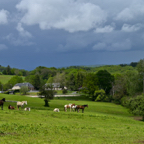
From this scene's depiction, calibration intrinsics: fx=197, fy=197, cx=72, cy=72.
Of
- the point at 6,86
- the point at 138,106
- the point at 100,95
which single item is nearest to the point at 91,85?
the point at 100,95

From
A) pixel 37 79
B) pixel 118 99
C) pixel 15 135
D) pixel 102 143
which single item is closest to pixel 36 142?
pixel 15 135

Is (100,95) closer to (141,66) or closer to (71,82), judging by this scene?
(141,66)

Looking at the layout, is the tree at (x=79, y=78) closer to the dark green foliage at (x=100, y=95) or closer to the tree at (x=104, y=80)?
the tree at (x=104, y=80)

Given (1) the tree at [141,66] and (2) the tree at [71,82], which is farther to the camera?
(2) the tree at [71,82]

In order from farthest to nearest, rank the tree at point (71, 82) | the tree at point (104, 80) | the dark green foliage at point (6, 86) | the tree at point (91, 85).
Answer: the dark green foliage at point (6, 86) → the tree at point (71, 82) → the tree at point (104, 80) → the tree at point (91, 85)

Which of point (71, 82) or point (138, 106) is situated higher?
point (71, 82)

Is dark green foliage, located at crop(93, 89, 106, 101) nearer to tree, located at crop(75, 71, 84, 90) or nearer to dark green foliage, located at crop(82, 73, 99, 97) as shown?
dark green foliage, located at crop(82, 73, 99, 97)

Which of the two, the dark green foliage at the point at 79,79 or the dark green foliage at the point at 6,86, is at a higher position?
the dark green foliage at the point at 79,79

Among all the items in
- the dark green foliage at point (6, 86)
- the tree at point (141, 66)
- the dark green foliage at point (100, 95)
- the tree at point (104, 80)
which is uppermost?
the tree at point (141, 66)

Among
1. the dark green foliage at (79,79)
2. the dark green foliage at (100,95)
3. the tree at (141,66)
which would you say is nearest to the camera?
the tree at (141,66)

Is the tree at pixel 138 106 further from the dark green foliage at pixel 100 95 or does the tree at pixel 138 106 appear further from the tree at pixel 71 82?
the tree at pixel 71 82

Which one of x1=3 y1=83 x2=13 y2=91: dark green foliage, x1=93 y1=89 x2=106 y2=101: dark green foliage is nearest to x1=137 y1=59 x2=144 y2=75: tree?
x1=93 y1=89 x2=106 y2=101: dark green foliage

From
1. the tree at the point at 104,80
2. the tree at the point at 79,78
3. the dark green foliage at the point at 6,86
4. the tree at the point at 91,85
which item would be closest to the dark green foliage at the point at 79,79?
the tree at the point at 79,78

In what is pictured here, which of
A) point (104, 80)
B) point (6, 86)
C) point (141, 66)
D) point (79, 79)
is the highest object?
point (141, 66)
